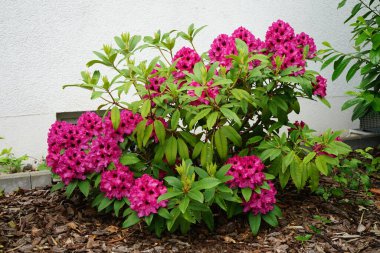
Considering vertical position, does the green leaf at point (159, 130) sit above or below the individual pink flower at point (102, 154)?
above

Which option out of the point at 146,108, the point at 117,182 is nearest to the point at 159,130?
the point at 146,108

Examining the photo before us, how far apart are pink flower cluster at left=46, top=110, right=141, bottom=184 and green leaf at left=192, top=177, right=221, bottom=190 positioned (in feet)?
2.17

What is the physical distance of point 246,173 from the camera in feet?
9.09

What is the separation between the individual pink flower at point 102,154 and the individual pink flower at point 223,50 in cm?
86

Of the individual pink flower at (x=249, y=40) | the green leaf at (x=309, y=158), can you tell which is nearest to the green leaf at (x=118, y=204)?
the green leaf at (x=309, y=158)

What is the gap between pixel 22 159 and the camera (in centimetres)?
393

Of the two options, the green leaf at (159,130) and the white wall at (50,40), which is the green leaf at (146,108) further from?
the white wall at (50,40)

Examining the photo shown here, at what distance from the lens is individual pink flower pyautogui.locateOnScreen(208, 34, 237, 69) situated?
2.96 meters

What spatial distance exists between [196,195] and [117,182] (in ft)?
1.99

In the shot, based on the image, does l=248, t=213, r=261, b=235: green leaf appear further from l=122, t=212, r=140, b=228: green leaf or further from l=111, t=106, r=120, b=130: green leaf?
l=111, t=106, r=120, b=130: green leaf

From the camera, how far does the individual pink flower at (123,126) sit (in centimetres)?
300

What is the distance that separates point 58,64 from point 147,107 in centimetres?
172

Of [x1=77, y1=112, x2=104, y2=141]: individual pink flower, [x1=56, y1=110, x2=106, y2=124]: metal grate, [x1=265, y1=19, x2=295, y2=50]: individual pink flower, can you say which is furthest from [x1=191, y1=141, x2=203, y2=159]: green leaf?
[x1=56, y1=110, x2=106, y2=124]: metal grate

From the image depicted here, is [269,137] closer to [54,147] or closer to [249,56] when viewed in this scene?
[249,56]
